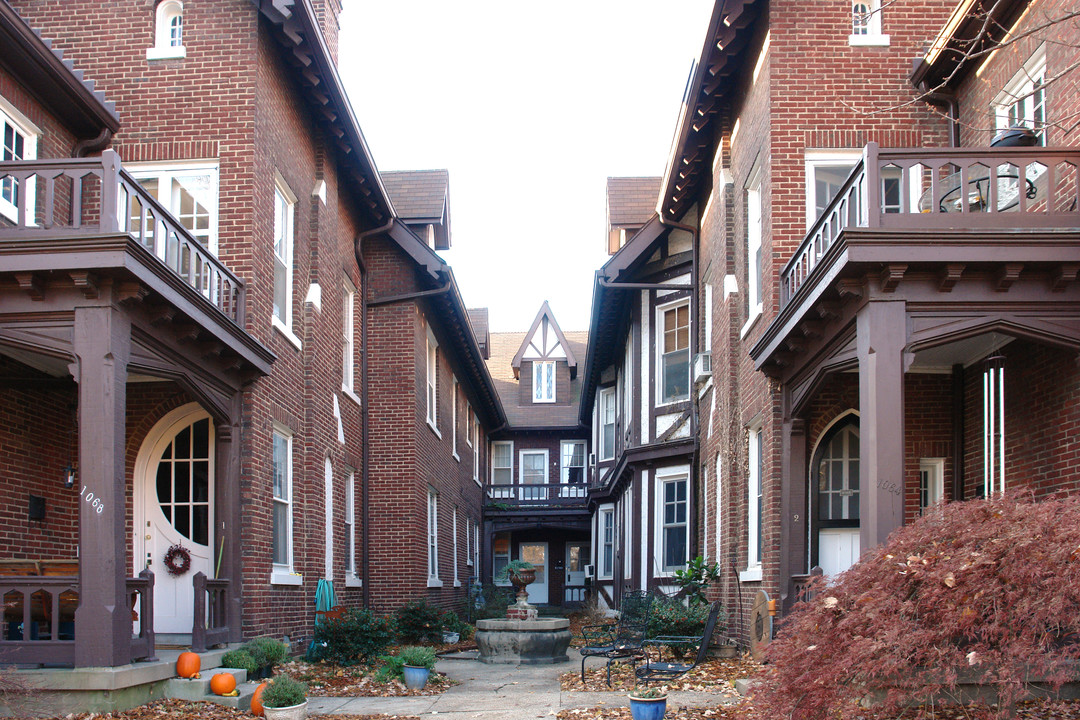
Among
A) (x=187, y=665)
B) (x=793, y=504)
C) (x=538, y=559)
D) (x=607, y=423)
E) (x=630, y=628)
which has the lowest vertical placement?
(x=538, y=559)

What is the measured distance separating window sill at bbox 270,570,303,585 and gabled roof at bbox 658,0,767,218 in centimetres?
801

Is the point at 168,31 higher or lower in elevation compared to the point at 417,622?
higher

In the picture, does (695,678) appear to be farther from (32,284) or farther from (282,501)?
(32,284)

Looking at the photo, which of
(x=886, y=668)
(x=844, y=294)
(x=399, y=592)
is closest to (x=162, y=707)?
(x=886, y=668)

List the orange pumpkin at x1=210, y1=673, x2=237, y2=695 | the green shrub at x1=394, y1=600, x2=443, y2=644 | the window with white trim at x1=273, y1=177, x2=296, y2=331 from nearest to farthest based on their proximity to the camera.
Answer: the orange pumpkin at x1=210, y1=673, x2=237, y2=695, the window with white trim at x1=273, y1=177, x2=296, y2=331, the green shrub at x1=394, y1=600, x2=443, y2=644

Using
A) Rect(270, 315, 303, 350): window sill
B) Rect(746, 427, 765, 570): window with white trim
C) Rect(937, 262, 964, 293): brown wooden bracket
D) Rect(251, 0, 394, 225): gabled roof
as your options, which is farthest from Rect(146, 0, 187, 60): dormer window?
Rect(937, 262, 964, 293): brown wooden bracket

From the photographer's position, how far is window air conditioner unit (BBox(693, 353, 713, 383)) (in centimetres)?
1627

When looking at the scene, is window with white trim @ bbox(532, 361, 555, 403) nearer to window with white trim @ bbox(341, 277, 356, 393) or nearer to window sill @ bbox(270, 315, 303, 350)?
window with white trim @ bbox(341, 277, 356, 393)

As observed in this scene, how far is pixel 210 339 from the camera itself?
10.6 meters

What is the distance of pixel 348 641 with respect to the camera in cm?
1355

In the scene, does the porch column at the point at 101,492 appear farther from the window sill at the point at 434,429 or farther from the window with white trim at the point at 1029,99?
the window sill at the point at 434,429

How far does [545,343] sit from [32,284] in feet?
101

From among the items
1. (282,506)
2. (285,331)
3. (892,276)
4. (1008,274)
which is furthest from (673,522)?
(1008,274)

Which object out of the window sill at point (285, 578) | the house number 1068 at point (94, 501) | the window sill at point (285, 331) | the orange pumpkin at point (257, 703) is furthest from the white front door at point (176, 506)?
the house number 1068 at point (94, 501)
